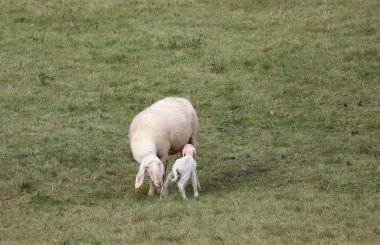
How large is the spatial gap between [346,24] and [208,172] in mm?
10178

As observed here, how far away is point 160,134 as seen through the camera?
498 inches

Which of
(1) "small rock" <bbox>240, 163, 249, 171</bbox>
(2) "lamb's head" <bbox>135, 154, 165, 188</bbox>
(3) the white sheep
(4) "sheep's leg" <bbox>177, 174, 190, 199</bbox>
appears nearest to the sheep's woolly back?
(3) the white sheep

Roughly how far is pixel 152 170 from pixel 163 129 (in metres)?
1.29

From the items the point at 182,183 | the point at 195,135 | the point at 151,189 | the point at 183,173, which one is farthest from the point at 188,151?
the point at 195,135

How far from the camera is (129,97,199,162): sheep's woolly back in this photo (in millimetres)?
12394

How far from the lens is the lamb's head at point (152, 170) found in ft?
37.9

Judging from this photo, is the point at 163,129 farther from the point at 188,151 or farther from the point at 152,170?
the point at 152,170

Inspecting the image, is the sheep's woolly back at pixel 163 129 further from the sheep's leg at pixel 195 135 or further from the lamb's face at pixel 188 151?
the lamb's face at pixel 188 151

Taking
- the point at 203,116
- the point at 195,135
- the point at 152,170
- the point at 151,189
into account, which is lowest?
the point at 203,116

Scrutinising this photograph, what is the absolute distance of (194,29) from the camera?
22.4 metres

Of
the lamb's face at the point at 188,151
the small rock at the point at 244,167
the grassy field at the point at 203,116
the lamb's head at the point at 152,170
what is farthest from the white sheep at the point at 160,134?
the small rock at the point at 244,167

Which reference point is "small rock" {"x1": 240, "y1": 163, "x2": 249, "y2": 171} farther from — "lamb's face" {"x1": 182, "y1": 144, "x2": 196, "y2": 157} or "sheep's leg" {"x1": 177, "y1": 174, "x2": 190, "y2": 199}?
"sheep's leg" {"x1": 177, "y1": 174, "x2": 190, "y2": 199}

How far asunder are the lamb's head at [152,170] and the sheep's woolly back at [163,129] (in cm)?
34

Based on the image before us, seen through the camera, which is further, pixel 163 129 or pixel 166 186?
pixel 163 129
